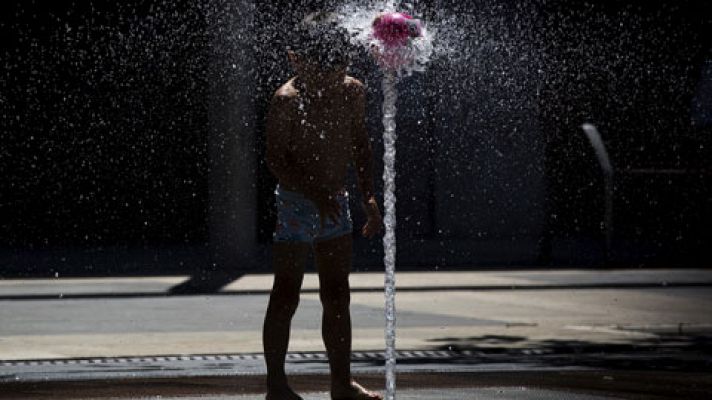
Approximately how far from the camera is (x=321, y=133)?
7.54 m

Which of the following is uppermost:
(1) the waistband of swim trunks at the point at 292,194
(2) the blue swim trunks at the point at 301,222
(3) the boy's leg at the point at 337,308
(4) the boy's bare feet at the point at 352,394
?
(1) the waistband of swim trunks at the point at 292,194

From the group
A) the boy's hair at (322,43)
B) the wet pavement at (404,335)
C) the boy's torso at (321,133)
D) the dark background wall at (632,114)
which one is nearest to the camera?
the boy's hair at (322,43)

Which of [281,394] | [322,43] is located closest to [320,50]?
[322,43]

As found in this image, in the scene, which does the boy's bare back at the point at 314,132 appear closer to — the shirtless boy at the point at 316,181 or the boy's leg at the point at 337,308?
the shirtless boy at the point at 316,181

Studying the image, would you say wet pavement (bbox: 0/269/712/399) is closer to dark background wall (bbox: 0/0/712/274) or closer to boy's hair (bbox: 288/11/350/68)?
boy's hair (bbox: 288/11/350/68)

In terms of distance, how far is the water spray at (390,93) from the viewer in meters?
7.30

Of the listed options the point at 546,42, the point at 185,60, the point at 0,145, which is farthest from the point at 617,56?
the point at 0,145

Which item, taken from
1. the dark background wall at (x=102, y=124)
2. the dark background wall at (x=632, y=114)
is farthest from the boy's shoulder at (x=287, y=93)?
the dark background wall at (x=632, y=114)

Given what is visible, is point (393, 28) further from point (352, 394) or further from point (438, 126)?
point (438, 126)

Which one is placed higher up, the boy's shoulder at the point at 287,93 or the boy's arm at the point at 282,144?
the boy's shoulder at the point at 287,93

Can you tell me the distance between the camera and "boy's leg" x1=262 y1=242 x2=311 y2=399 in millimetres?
7566

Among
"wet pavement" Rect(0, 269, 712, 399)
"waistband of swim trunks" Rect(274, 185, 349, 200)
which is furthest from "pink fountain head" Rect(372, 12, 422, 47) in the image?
"wet pavement" Rect(0, 269, 712, 399)

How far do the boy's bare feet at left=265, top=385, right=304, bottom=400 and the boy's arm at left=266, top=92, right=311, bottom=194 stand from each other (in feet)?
3.02

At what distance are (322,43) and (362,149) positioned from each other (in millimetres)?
525
